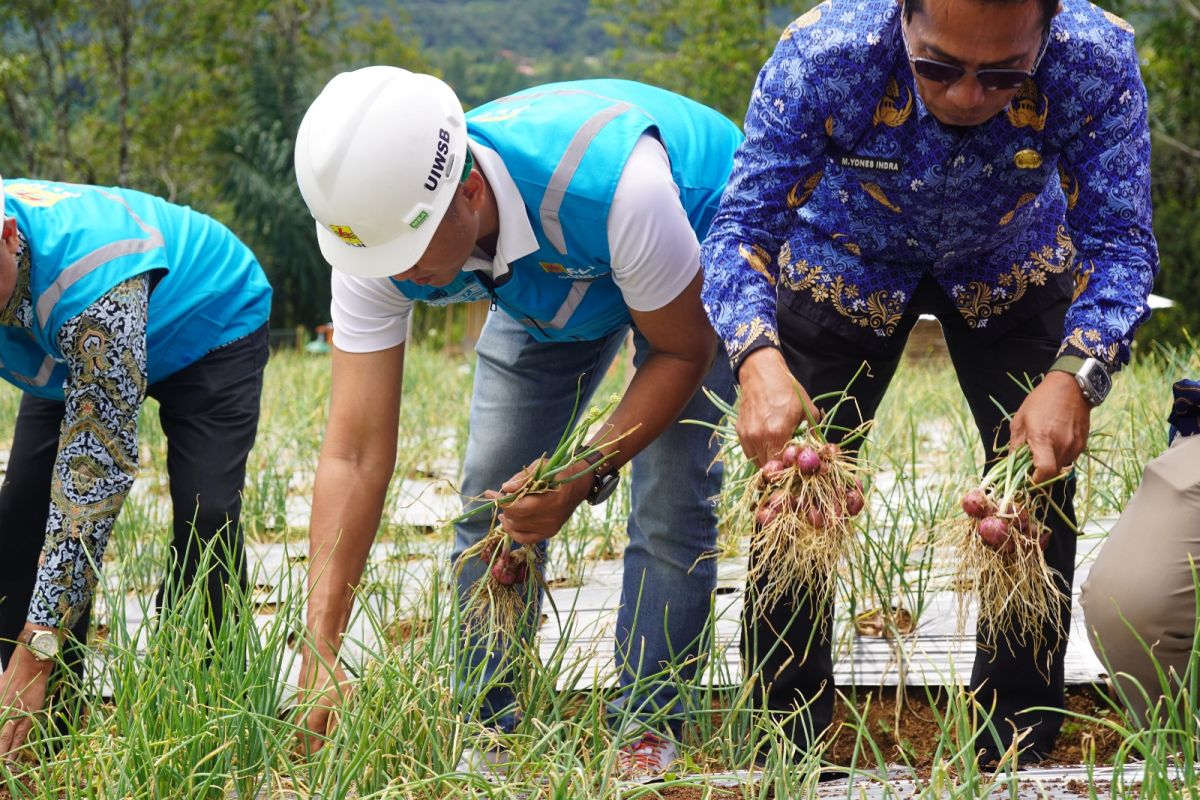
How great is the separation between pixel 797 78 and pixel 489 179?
1.85 ft

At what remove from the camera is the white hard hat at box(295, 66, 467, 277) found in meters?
2.15

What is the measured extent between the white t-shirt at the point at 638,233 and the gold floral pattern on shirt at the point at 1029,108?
590 mm

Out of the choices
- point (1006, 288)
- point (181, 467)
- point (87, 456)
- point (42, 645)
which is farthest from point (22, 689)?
point (1006, 288)

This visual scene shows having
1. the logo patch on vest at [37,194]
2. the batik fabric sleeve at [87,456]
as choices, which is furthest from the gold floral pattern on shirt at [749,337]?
the logo patch on vest at [37,194]

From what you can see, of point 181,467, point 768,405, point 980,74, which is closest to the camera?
point 980,74

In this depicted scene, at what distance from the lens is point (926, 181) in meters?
2.22

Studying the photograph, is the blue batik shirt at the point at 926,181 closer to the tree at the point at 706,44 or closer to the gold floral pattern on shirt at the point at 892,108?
the gold floral pattern on shirt at the point at 892,108

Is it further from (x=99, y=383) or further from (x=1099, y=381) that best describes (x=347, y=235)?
(x=1099, y=381)

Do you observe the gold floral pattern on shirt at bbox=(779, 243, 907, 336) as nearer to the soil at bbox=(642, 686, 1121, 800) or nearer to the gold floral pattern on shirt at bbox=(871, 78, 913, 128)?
the gold floral pattern on shirt at bbox=(871, 78, 913, 128)

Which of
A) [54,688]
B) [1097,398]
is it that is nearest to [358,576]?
[54,688]

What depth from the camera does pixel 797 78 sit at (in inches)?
84.7

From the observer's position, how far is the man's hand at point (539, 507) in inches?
91.0

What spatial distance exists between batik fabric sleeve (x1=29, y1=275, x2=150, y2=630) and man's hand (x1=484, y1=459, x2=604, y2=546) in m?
0.74

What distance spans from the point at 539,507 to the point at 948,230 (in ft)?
2.89
